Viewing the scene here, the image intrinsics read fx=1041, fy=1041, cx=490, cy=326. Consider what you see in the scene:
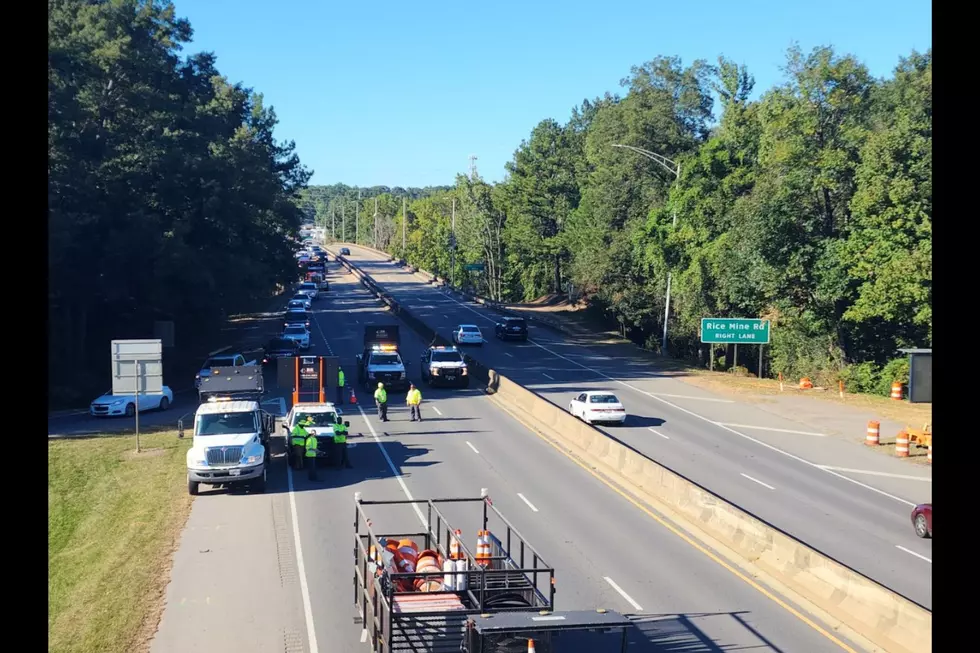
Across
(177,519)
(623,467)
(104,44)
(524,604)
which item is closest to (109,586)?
(177,519)

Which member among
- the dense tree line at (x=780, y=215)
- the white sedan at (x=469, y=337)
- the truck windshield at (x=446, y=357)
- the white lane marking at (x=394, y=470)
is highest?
the dense tree line at (x=780, y=215)

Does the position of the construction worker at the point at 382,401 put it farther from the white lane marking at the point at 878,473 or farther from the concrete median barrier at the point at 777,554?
the white lane marking at the point at 878,473

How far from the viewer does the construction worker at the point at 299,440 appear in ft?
94.1

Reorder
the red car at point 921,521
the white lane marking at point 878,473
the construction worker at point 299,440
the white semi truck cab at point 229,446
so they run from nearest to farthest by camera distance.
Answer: the red car at point 921,521 → the white semi truck cab at point 229,446 → the construction worker at point 299,440 → the white lane marking at point 878,473

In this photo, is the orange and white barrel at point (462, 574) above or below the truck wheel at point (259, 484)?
above

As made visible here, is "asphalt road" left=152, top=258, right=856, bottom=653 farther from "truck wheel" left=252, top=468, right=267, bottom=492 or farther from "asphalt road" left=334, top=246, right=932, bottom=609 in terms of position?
"asphalt road" left=334, top=246, right=932, bottom=609

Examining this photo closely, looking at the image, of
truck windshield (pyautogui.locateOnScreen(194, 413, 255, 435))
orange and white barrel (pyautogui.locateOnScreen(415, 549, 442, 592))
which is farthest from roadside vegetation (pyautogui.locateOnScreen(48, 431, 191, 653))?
orange and white barrel (pyautogui.locateOnScreen(415, 549, 442, 592))

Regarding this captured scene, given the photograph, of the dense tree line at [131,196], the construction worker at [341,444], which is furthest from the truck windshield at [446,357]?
the construction worker at [341,444]

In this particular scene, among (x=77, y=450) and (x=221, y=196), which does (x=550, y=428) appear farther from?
(x=221, y=196)

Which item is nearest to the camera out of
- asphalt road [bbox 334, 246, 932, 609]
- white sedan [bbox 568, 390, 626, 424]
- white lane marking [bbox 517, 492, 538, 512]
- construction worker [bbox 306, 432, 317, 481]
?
asphalt road [bbox 334, 246, 932, 609]

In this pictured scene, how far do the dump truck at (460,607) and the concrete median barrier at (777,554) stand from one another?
3.93 meters

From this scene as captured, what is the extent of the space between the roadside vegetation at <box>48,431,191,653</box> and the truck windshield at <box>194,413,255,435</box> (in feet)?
5.54

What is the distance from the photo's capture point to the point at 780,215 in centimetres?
5428

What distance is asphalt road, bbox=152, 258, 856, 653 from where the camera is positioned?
1598 cm
